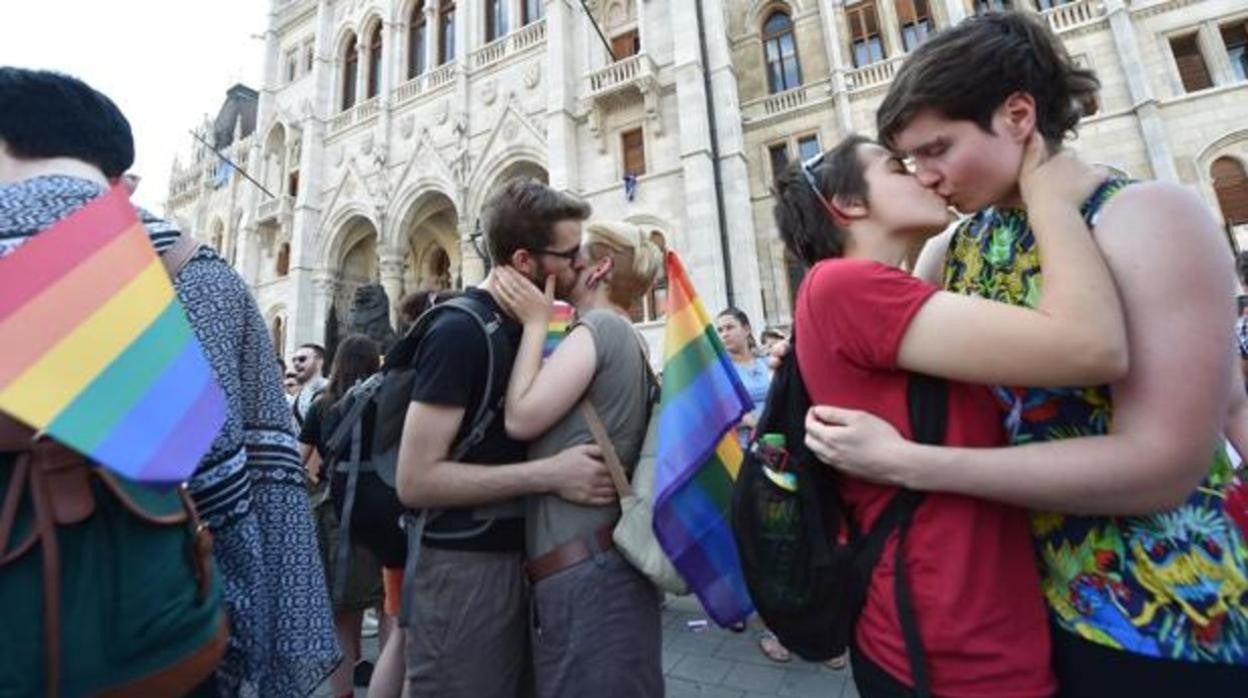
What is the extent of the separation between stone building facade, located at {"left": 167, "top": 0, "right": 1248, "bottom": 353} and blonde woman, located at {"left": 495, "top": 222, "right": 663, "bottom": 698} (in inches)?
398

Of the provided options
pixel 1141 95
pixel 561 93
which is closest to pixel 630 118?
pixel 561 93

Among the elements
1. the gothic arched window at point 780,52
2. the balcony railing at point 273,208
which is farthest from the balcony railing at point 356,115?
the gothic arched window at point 780,52

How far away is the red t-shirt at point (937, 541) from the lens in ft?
3.14

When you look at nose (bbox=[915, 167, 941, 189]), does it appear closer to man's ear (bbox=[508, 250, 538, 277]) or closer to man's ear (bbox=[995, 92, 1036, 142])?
man's ear (bbox=[995, 92, 1036, 142])

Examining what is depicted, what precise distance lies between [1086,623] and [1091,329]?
531 millimetres

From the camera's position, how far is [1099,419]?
0.99m

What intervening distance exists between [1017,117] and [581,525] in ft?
4.57

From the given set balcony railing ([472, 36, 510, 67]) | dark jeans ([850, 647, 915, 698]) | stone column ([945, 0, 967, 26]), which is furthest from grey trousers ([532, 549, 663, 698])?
balcony railing ([472, 36, 510, 67])

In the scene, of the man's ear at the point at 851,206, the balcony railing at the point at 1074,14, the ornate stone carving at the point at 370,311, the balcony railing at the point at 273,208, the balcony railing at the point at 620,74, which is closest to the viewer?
the man's ear at the point at 851,206

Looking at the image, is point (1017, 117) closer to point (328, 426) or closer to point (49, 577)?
point (49, 577)

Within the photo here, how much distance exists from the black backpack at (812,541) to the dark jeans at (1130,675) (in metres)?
0.30

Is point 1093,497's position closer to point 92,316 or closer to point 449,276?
point 92,316

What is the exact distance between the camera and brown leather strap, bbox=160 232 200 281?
1194 mm

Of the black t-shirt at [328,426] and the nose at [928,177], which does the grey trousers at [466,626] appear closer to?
the black t-shirt at [328,426]
